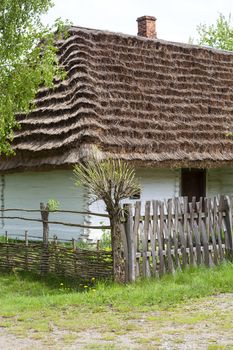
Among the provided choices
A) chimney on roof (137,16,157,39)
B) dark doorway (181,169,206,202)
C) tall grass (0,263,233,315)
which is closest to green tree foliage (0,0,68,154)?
tall grass (0,263,233,315)

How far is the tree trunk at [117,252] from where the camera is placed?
34.4ft

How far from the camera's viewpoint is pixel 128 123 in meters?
17.8

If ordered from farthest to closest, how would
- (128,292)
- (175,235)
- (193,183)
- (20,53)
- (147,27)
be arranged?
(147,27) < (193,183) < (20,53) < (175,235) < (128,292)

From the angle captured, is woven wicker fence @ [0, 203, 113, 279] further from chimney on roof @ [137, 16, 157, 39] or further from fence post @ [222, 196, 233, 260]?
chimney on roof @ [137, 16, 157, 39]

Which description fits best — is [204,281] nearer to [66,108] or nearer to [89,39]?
[66,108]

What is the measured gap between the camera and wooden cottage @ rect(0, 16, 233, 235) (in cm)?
1705

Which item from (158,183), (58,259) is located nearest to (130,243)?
(58,259)

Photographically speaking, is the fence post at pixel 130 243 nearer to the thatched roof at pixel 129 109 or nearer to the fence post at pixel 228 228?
the fence post at pixel 228 228

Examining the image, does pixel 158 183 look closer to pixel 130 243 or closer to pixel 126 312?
pixel 130 243

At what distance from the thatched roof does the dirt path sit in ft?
26.7

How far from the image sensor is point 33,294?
1112 cm

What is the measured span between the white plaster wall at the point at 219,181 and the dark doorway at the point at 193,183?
→ 31 cm

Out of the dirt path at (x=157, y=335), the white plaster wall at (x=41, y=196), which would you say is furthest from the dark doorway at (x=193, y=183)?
the dirt path at (x=157, y=335)

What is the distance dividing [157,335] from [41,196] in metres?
11.9
